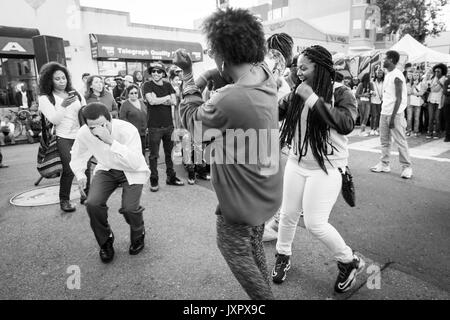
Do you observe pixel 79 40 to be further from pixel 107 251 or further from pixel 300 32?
pixel 300 32

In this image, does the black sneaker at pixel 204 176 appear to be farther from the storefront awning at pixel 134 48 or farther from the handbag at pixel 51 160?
the storefront awning at pixel 134 48

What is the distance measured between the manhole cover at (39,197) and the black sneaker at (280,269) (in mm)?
3587

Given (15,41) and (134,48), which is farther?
(134,48)

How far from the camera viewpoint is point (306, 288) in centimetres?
263

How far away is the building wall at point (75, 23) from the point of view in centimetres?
1325

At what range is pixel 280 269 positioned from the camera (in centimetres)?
273

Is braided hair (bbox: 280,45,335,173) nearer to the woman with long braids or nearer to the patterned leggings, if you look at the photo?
the woman with long braids

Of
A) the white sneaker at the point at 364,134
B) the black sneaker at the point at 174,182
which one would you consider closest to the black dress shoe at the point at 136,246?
the black sneaker at the point at 174,182

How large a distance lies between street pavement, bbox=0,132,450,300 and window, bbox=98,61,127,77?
40.4 ft

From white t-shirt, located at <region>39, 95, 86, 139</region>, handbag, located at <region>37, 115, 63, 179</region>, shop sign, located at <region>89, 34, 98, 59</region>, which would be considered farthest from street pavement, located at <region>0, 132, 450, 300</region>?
shop sign, located at <region>89, 34, 98, 59</region>

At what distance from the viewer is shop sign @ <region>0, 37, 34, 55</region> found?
1234cm

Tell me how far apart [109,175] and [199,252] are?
3.89ft

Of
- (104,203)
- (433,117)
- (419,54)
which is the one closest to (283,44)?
(104,203)

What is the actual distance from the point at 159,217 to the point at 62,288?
158 cm
